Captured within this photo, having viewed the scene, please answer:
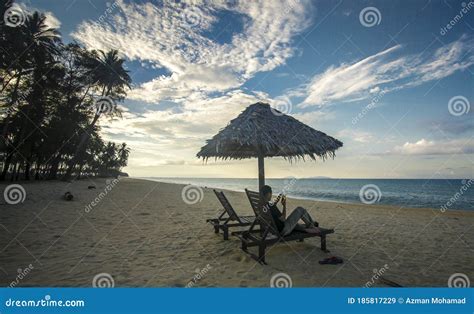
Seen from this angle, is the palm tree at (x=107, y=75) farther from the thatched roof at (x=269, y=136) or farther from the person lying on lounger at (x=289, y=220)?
the person lying on lounger at (x=289, y=220)

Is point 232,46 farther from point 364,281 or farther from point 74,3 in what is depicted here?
point 364,281

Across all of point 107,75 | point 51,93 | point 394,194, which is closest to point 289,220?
point 107,75

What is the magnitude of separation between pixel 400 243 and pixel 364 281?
9.80 feet

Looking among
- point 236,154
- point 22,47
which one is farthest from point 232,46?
point 22,47

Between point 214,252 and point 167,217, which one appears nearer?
point 214,252

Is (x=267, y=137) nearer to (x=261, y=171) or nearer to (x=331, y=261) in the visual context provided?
(x=261, y=171)

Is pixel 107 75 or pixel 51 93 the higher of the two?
pixel 107 75

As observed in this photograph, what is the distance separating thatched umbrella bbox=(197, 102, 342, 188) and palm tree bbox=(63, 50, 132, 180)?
2219 centimetres

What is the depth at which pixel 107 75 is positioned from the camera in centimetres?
2402

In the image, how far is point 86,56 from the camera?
2386cm

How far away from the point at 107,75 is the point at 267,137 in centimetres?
2494

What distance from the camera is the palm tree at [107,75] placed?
23.7m

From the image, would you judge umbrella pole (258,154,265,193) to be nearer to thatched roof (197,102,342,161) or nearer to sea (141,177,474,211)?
thatched roof (197,102,342,161)

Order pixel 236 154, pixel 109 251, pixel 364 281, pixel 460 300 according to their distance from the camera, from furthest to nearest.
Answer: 1. pixel 236 154
2. pixel 109 251
3. pixel 364 281
4. pixel 460 300
